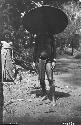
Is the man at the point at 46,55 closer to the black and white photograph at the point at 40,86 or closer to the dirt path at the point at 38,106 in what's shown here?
the black and white photograph at the point at 40,86

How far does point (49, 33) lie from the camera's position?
8523 millimetres

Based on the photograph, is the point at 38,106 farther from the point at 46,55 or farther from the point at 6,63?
the point at 6,63

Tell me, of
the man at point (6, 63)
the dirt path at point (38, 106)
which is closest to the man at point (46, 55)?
the dirt path at point (38, 106)

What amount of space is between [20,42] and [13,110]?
10.4m

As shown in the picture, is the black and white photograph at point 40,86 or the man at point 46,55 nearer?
the black and white photograph at point 40,86

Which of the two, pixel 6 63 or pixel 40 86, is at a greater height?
pixel 6 63

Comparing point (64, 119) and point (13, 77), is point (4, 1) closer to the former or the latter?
point (13, 77)

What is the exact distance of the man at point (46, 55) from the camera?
825cm

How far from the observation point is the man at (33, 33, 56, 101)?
8.25m

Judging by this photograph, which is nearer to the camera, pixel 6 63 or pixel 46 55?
pixel 46 55

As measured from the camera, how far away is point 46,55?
831 centimetres

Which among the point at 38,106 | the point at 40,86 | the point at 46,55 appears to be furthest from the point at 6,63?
the point at 38,106

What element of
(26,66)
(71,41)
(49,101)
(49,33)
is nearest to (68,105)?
(49,101)

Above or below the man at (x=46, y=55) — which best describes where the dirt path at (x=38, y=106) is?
below
